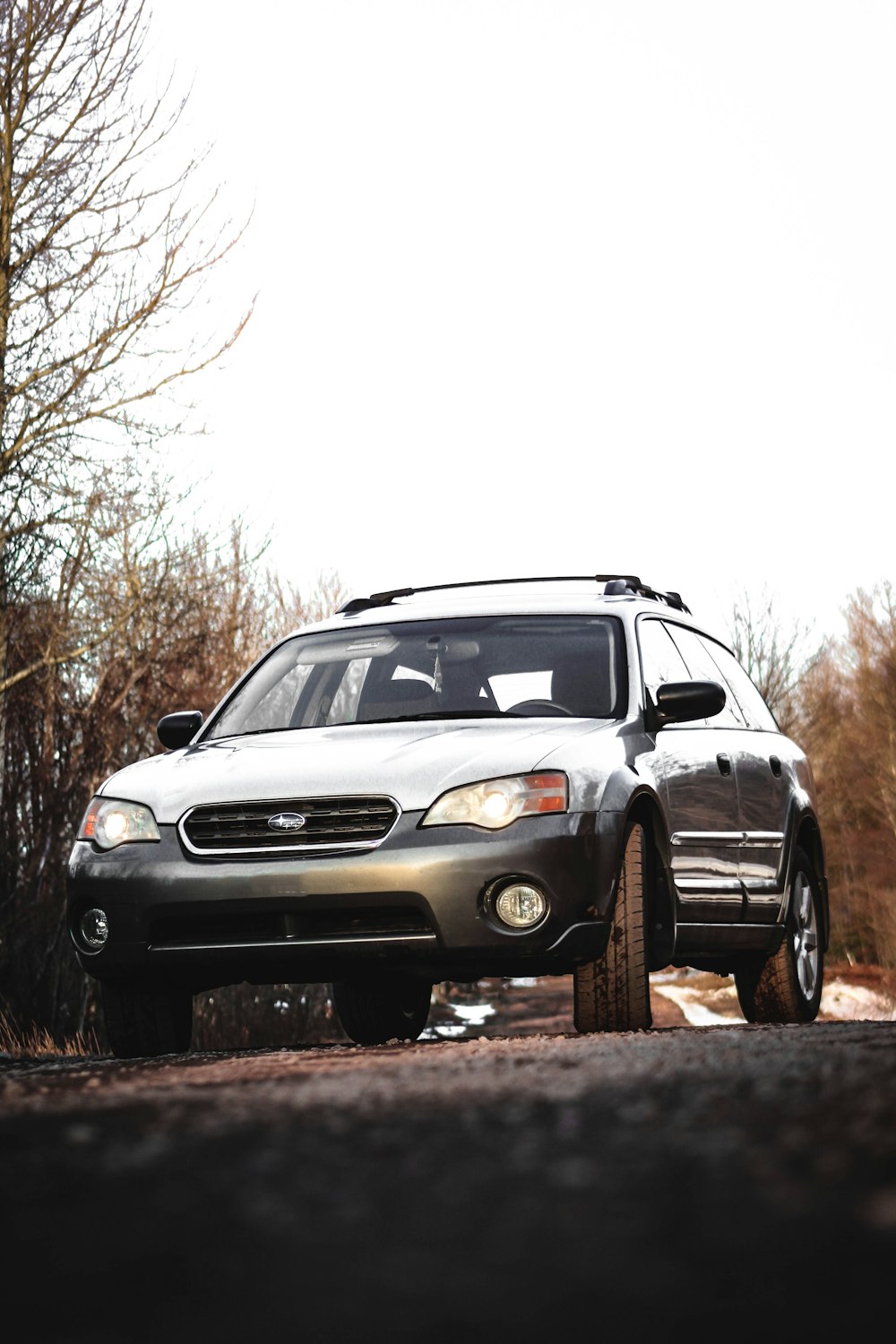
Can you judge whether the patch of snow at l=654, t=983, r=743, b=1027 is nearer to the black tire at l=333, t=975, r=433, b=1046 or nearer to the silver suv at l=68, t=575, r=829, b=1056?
the black tire at l=333, t=975, r=433, b=1046

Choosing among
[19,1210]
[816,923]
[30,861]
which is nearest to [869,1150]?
[19,1210]

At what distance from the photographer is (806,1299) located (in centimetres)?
223

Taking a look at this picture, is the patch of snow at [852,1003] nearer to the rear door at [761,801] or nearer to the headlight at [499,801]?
the rear door at [761,801]

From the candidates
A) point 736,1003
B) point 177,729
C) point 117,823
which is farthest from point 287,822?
point 736,1003

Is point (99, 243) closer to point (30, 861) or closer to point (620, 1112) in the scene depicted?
point (30, 861)

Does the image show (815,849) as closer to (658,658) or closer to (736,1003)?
(658,658)

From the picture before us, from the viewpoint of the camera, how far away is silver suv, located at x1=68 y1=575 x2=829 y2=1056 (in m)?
6.52

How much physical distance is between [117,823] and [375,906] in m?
1.12

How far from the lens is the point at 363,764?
265 inches

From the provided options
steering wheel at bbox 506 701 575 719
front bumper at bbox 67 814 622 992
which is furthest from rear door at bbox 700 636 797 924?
front bumper at bbox 67 814 622 992

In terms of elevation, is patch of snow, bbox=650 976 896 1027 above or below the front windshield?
below

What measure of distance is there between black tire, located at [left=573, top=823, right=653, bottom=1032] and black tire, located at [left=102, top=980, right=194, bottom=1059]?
1558 mm

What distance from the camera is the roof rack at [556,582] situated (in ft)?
29.1

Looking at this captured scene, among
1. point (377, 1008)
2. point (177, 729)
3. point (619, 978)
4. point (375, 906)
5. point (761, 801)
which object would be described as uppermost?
point (177, 729)
